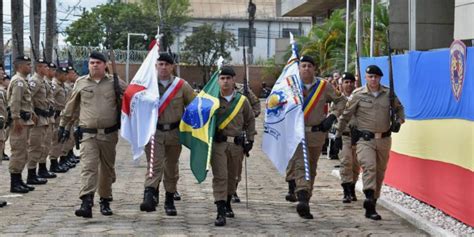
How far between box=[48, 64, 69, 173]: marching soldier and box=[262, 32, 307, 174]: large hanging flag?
20.0 feet

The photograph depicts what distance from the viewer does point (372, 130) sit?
38.1ft

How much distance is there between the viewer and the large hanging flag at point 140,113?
36.6ft

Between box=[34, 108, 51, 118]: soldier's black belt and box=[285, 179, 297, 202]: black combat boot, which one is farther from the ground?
box=[34, 108, 51, 118]: soldier's black belt

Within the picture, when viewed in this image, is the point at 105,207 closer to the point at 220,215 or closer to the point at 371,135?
the point at 220,215

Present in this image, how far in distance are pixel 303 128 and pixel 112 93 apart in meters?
2.45

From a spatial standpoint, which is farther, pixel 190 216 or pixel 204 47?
pixel 204 47

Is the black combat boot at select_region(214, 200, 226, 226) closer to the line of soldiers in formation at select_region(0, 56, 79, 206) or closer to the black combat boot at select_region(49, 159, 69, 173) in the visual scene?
the line of soldiers in formation at select_region(0, 56, 79, 206)

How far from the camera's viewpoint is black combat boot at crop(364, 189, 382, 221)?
11461 millimetres

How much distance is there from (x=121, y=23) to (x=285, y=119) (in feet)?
201

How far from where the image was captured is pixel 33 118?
47.4 feet

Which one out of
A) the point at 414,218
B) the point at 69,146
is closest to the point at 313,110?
the point at 414,218

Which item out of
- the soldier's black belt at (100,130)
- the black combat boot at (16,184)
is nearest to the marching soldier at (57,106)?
the black combat boot at (16,184)

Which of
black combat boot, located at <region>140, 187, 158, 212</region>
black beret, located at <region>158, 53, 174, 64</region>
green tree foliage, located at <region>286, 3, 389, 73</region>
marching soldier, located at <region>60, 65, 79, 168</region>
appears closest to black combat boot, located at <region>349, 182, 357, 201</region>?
black combat boot, located at <region>140, 187, 158, 212</region>

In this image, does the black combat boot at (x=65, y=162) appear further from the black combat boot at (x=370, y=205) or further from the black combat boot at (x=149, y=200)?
the black combat boot at (x=370, y=205)
